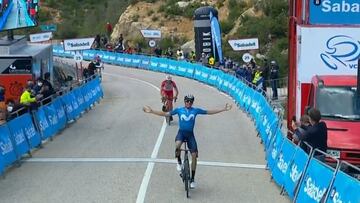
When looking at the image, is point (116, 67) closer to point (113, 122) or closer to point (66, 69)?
point (66, 69)

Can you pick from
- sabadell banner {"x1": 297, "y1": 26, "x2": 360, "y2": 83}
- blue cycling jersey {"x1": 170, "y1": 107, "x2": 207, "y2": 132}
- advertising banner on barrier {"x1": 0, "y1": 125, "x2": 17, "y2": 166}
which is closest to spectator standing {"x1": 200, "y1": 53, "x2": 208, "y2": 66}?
sabadell banner {"x1": 297, "y1": 26, "x2": 360, "y2": 83}

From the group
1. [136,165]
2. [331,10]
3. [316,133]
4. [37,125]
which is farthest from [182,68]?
[316,133]

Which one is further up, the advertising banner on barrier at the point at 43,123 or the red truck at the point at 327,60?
the red truck at the point at 327,60

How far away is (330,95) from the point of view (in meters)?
15.9

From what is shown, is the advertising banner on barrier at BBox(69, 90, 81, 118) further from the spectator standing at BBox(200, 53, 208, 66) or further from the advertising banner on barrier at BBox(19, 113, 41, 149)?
the spectator standing at BBox(200, 53, 208, 66)

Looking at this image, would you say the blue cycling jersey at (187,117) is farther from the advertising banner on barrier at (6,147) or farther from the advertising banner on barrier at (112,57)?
the advertising banner on barrier at (112,57)

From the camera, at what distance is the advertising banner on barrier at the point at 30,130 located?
18100 millimetres

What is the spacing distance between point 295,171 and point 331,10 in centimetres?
484

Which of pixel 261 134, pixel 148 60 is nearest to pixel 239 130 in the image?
pixel 261 134

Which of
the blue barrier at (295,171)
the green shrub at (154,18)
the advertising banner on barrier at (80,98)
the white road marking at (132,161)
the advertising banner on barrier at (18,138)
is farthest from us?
the green shrub at (154,18)

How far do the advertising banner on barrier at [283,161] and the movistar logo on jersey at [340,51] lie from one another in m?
2.90

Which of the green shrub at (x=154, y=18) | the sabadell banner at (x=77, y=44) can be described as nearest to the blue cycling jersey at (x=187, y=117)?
the sabadell banner at (x=77, y=44)

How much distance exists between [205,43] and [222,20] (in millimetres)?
18876

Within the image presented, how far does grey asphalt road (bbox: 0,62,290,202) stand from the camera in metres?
13.7
